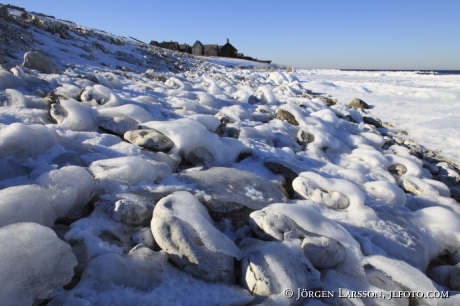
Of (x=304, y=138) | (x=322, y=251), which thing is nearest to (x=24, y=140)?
(x=322, y=251)

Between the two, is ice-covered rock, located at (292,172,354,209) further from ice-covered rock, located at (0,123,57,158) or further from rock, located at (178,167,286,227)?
ice-covered rock, located at (0,123,57,158)

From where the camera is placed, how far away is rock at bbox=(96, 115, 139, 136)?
2.68 metres

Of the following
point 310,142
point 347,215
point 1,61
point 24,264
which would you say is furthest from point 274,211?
point 1,61

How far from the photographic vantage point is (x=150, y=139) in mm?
2471

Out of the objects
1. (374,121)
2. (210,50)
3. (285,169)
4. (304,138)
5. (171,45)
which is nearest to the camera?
(285,169)

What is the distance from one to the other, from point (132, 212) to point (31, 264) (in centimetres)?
60

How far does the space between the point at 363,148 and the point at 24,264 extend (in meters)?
4.07

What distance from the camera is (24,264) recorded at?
1032 millimetres

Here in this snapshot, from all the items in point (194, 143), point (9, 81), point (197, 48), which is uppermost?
point (197, 48)

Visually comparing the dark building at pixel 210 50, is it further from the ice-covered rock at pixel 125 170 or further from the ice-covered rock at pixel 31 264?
the ice-covered rock at pixel 31 264

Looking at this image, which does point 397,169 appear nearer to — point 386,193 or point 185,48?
point 386,193

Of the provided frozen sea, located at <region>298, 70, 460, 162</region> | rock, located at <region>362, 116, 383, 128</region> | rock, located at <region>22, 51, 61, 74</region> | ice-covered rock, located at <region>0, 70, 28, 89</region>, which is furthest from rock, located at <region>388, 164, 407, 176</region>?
rock, located at <region>22, 51, 61, 74</region>

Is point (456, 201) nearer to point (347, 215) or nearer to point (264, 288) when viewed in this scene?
point (347, 215)

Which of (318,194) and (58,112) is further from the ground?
(58,112)
